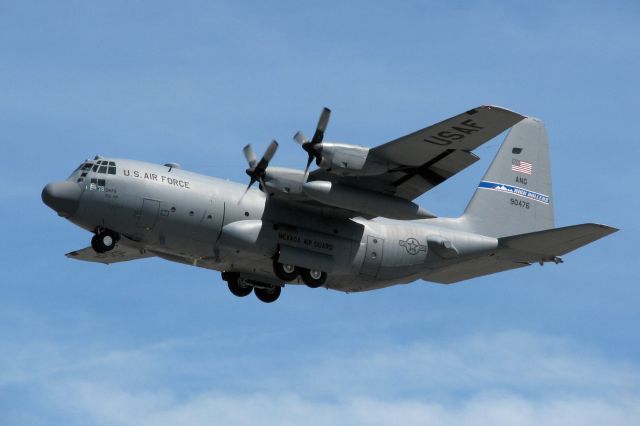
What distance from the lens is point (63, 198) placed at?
97.6 ft

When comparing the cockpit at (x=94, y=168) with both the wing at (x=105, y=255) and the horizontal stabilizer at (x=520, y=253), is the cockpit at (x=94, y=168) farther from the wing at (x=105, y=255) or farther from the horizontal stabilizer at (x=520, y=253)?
the horizontal stabilizer at (x=520, y=253)

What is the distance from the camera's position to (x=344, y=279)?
32.7 metres

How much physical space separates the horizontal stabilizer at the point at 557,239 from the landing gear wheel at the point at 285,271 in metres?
6.39

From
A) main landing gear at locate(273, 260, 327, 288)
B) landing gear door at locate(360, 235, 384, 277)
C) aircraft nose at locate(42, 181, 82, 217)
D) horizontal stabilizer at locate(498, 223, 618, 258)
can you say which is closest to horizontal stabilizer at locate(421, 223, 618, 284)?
horizontal stabilizer at locate(498, 223, 618, 258)

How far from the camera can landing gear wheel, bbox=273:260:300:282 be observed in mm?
31578

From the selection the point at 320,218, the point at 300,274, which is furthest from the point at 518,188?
the point at 300,274

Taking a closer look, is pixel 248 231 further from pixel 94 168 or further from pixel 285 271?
pixel 94 168

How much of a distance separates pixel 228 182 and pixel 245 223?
1.44 meters

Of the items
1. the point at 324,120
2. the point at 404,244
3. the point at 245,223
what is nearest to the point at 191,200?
the point at 245,223

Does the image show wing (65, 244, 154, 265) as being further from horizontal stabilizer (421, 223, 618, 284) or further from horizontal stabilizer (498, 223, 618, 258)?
horizontal stabilizer (498, 223, 618, 258)

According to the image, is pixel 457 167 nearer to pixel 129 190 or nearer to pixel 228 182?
pixel 228 182

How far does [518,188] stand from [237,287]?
9612 mm

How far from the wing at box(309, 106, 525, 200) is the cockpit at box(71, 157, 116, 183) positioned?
533 cm

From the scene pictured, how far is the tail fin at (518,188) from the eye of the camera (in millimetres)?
35406
